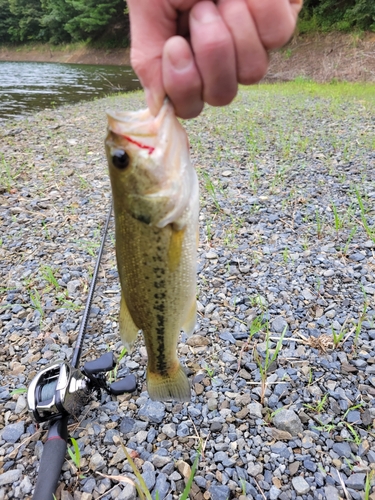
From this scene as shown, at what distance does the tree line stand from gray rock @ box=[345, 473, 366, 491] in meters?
27.9

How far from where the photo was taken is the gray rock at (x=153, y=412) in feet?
A: 8.78

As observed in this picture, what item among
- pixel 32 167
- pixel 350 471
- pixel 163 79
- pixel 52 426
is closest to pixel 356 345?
pixel 350 471

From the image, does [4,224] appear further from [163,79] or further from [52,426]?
[163,79]

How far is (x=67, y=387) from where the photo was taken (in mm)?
2445

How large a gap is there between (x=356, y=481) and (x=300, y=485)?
1.04 ft

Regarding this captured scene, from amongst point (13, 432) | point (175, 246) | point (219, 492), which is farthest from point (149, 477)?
point (175, 246)

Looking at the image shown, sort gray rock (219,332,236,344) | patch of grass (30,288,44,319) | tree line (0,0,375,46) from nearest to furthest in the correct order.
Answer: gray rock (219,332,236,344) < patch of grass (30,288,44,319) < tree line (0,0,375,46)

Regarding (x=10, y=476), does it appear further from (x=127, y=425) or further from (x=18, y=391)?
(x=127, y=425)

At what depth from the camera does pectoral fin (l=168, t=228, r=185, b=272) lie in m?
1.64

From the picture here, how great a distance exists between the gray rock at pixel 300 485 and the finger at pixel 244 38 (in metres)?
2.20

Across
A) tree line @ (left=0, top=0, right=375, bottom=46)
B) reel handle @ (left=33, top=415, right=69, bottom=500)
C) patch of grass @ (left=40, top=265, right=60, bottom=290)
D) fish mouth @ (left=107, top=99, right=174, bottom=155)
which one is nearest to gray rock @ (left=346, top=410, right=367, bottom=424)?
reel handle @ (left=33, top=415, right=69, bottom=500)

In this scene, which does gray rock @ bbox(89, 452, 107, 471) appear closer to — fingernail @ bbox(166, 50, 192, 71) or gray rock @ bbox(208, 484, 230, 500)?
gray rock @ bbox(208, 484, 230, 500)

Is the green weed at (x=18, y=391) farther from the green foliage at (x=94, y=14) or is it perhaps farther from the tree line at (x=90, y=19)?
the green foliage at (x=94, y=14)

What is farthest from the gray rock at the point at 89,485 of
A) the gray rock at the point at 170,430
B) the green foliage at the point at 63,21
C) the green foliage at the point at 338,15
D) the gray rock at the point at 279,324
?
the green foliage at the point at 63,21
